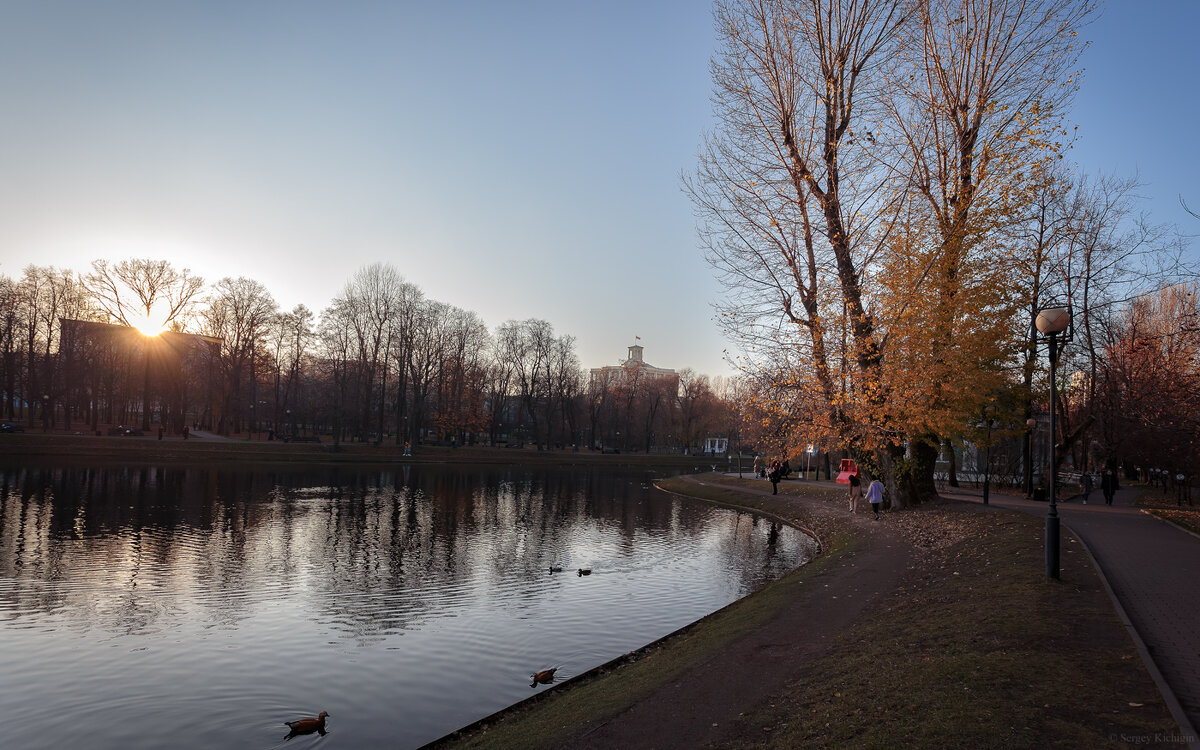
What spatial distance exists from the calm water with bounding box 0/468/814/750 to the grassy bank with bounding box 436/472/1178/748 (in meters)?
1.65

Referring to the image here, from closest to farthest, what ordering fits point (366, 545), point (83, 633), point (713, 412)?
point (83, 633)
point (366, 545)
point (713, 412)

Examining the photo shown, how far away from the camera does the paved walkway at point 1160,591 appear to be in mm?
6809

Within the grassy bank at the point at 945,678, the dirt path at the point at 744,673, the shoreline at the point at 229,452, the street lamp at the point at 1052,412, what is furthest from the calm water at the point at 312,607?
the shoreline at the point at 229,452

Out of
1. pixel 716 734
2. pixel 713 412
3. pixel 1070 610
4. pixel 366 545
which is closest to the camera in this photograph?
pixel 716 734

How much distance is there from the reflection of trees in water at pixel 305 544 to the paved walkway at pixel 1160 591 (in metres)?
7.95

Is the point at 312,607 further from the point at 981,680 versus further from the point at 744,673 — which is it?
the point at 981,680

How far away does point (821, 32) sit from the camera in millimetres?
22547

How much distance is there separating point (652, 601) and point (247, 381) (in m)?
67.7

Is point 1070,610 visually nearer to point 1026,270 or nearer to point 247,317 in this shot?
point 1026,270

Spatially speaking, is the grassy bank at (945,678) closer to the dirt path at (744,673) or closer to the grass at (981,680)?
the grass at (981,680)

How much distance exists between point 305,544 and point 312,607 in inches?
293

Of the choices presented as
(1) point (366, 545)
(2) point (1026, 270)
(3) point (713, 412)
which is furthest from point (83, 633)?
(3) point (713, 412)

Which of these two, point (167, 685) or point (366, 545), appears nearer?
point (167, 685)

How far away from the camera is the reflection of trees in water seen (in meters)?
14.1
